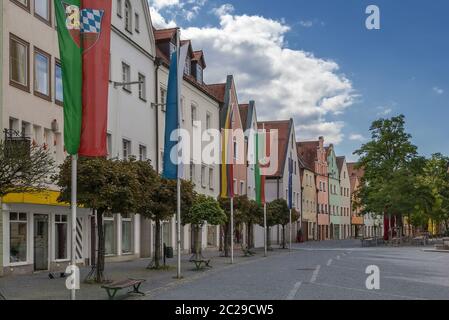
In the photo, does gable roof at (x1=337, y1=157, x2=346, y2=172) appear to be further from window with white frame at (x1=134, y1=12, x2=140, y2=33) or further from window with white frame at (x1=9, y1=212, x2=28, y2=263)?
window with white frame at (x1=9, y1=212, x2=28, y2=263)

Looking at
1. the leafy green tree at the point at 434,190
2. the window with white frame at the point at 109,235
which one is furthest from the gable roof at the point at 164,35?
the leafy green tree at the point at 434,190

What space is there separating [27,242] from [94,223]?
3.67 m

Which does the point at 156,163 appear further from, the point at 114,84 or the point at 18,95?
the point at 18,95

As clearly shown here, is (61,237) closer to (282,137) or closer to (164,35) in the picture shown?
(164,35)

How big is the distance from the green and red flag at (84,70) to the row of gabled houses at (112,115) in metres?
5.21

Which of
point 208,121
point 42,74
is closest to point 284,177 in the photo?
point 208,121

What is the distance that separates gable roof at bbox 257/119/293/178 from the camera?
226ft

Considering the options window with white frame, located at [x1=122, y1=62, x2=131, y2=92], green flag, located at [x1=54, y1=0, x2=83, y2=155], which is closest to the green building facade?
window with white frame, located at [x1=122, y1=62, x2=131, y2=92]

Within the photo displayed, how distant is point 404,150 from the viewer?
63906mm

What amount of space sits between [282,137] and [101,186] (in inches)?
2199

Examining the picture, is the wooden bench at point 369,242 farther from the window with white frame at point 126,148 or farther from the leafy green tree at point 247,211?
A: the window with white frame at point 126,148

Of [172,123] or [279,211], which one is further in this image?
[279,211]

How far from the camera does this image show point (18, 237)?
76.3 ft

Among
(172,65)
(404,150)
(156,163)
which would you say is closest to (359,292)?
(172,65)
